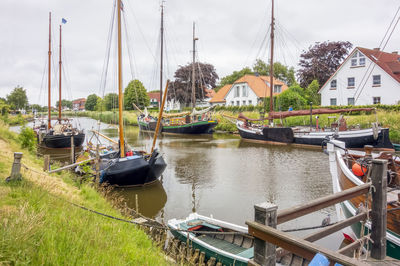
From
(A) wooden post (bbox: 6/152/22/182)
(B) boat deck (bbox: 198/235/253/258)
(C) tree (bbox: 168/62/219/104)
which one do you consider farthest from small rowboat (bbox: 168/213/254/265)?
(C) tree (bbox: 168/62/219/104)

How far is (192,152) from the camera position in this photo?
2209cm

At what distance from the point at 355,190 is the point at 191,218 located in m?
4.34

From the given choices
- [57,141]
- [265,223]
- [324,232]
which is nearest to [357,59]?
[57,141]

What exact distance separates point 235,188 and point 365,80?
27094mm

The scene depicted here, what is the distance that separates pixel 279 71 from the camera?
218 ft

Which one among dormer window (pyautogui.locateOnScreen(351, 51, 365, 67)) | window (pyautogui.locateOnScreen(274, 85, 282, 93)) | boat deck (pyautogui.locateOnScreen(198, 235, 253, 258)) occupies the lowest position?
boat deck (pyautogui.locateOnScreen(198, 235, 253, 258))

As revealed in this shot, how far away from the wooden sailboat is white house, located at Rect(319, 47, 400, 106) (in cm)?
2296

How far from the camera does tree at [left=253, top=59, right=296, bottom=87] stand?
6616 centimetres

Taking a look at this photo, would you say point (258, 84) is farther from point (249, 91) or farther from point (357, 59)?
point (357, 59)

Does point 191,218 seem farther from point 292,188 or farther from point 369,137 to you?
point 369,137

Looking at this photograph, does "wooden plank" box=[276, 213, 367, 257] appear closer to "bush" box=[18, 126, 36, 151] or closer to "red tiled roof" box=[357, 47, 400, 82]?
"bush" box=[18, 126, 36, 151]

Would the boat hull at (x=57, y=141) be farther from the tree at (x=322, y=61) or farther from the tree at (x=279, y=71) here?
the tree at (x=279, y=71)

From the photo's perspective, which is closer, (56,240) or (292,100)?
(56,240)

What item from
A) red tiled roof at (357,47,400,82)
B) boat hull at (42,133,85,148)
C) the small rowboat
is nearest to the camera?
the small rowboat
